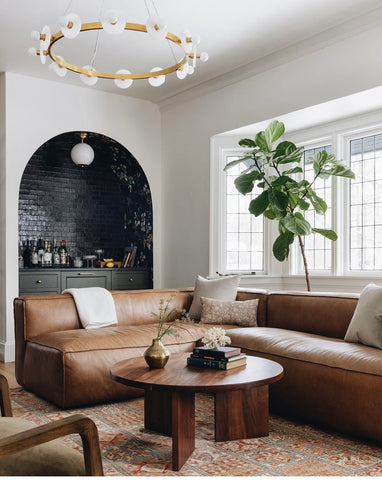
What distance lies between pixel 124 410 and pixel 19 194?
3.35 m

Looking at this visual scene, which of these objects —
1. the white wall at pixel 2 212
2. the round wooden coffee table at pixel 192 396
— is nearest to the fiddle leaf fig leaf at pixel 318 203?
the round wooden coffee table at pixel 192 396

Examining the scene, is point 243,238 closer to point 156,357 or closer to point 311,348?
point 311,348

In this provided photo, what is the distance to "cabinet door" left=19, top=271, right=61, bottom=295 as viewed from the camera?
5.43 m

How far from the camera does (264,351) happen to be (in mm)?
3447

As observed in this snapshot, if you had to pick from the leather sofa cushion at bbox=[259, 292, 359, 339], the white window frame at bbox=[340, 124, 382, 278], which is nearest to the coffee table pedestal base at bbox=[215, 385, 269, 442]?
the leather sofa cushion at bbox=[259, 292, 359, 339]

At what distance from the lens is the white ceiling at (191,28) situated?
404 cm

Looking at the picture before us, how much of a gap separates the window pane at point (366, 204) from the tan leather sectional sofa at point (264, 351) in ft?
3.76

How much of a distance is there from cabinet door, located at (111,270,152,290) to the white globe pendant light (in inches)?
51.6

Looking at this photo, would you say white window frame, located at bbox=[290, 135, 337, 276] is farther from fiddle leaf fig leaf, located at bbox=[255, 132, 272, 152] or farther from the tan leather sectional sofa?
the tan leather sectional sofa

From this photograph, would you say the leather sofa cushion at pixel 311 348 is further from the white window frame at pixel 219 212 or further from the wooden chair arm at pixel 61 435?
the white window frame at pixel 219 212

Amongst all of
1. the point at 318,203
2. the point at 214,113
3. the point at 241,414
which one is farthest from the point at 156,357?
the point at 214,113

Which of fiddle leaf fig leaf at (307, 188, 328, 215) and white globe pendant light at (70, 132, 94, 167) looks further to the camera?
white globe pendant light at (70, 132, 94, 167)

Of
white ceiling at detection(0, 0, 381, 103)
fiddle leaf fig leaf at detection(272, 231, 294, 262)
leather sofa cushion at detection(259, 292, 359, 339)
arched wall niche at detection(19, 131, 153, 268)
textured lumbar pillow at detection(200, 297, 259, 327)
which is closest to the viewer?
leather sofa cushion at detection(259, 292, 359, 339)

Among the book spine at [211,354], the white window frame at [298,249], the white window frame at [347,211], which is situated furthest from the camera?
the white window frame at [298,249]
